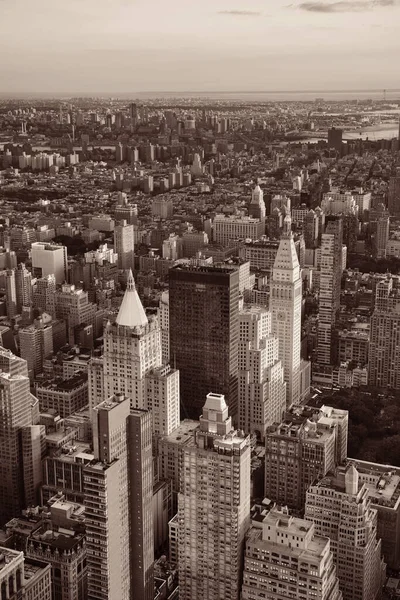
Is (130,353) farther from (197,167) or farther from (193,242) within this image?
(197,167)

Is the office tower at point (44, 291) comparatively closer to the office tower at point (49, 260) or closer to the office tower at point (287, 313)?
the office tower at point (49, 260)

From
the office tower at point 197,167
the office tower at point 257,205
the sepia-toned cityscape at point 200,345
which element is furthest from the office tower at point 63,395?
the office tower at point 197,167

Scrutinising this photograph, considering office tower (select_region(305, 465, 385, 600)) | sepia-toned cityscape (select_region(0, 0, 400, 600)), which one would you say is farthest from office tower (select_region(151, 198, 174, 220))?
office tower (select_region(305, 465, 385, 600))

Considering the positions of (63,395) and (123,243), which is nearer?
(63,395)

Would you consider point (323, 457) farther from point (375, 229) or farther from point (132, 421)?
point (375, 229)

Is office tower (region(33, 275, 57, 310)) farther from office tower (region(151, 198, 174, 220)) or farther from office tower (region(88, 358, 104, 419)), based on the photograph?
office tower (region(88, 358, 104, 419))

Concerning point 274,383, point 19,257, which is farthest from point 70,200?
point 274,383

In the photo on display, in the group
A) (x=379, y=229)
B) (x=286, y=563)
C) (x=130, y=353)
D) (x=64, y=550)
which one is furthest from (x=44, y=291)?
(x=286, y=563)

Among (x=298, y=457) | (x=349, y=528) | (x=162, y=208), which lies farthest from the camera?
(x=162, y=208)
